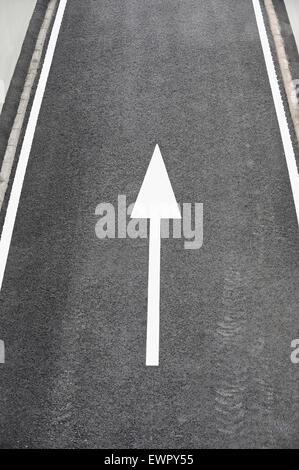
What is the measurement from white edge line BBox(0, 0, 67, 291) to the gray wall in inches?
22.8

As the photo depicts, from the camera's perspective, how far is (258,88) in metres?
13.5

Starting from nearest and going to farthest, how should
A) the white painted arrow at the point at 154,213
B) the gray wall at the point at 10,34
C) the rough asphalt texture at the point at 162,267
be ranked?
the rough asphalt texture at the point at 162,267 → the white painted arrow at the point at 154,213 → the gray wall at the point at 10,34

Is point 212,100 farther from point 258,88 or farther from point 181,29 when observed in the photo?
point 181,29

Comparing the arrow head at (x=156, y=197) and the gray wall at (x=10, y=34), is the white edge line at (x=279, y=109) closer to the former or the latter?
the arrow head at (x=156, y=197)

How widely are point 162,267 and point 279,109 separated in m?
4.41

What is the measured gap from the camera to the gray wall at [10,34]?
12.9 m

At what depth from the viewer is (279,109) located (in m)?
13.0

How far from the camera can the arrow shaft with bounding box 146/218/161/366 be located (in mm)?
9367

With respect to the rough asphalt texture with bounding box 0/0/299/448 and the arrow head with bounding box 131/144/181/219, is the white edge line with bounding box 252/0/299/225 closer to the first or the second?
the rough asphalt texture with bounding box 0/0/299/448

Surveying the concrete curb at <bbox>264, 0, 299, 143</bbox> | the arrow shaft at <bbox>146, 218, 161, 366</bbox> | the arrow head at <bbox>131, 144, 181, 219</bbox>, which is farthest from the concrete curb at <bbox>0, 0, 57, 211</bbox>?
the concrete curb at <bbox>264, 0, 299, 143</bbox>

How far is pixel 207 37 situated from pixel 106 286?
6938 millimetres

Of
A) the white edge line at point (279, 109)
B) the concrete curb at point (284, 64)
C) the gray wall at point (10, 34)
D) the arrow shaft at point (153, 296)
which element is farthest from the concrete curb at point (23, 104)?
the concrete curb at point (284, 64)

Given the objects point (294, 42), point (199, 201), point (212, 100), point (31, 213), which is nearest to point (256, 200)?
point (199, 201)

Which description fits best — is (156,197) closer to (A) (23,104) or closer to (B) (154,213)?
(B) (154,213)
